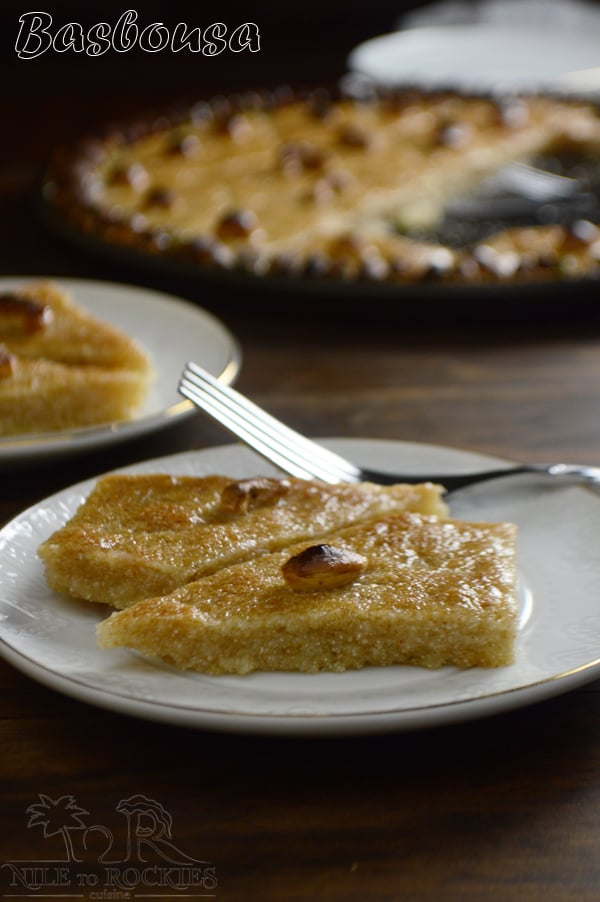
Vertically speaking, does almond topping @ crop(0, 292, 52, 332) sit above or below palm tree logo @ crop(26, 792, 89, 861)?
above

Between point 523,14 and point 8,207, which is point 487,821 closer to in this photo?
point 8,207

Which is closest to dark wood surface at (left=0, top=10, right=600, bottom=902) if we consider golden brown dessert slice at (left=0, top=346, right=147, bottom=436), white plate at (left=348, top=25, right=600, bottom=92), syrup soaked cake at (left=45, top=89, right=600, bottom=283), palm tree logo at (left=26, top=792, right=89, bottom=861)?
palm tree logo at (left=26, top=792, right=89, bottom=861)

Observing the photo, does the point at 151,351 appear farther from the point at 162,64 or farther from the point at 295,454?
the point at 162,64

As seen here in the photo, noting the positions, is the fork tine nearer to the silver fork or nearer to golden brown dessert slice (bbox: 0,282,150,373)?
the silver fork

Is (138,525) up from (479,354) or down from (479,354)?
up

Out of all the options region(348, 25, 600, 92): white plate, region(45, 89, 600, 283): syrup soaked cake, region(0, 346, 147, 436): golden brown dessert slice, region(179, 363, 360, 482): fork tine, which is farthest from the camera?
region(348, 25, 600, 92): white plate

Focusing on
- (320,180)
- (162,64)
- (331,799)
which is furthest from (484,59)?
(331,799)

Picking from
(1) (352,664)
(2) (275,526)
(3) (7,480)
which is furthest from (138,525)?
(3) (7,480)
